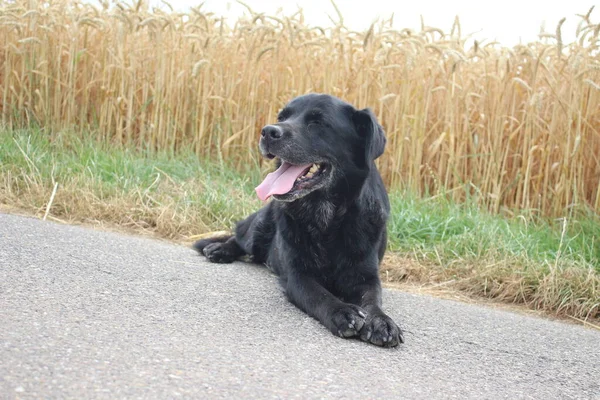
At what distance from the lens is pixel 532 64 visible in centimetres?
631

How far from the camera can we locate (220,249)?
179 inches

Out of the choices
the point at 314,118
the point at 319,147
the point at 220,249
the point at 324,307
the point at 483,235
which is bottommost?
the point at 220,249

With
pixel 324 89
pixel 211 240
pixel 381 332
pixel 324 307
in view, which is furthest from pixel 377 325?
pixel 324 89

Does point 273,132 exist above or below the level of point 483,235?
above

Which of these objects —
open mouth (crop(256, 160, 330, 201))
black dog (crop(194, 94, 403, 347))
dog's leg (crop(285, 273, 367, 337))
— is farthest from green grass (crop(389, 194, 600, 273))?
dog's leg (crop(285, 273, 367, 337))

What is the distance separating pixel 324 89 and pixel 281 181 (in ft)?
10.7

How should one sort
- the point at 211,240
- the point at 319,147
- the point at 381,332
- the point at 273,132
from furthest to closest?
the point at 211,240 < the point at 319,147 < the point at 273,132 < the point at 381,332

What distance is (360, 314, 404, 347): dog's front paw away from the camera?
2.88 metres

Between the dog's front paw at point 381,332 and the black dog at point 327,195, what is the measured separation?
40cm

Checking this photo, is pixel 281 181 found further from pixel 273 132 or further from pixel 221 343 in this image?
pixel 221 343

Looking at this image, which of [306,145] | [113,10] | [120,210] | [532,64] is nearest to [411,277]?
[306,145]

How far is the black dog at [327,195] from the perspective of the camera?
347 centimetres

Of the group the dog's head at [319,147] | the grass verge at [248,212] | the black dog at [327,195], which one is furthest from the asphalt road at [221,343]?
the dog's head at [319,147]

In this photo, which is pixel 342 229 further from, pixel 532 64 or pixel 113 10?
pixel 113 10
